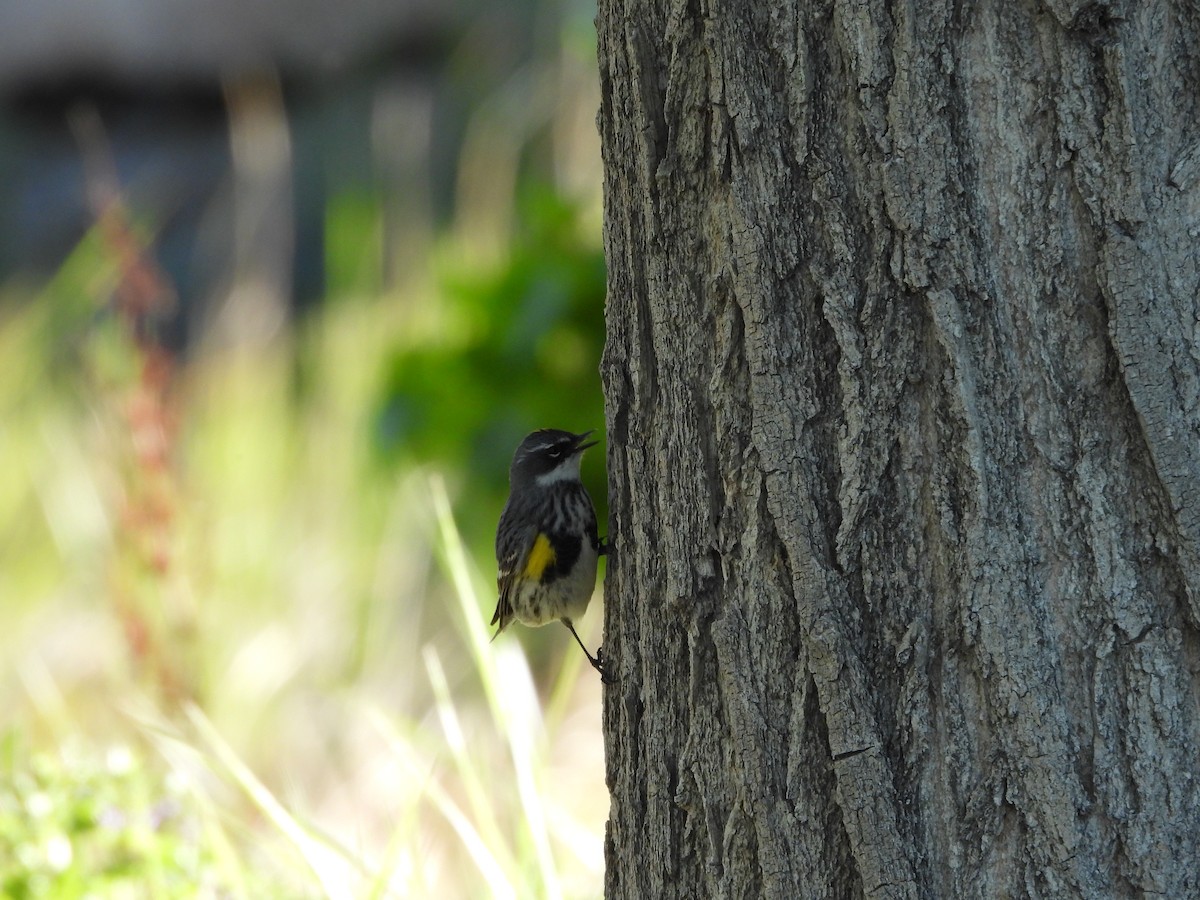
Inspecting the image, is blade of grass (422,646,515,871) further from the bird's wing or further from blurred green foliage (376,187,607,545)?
blurred green foliage (376,187,607,545)

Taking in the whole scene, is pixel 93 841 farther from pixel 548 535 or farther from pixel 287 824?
pixel 548 535

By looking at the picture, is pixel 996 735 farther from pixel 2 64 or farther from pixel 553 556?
pixel 2 64

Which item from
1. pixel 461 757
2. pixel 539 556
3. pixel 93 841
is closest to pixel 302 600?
pixel 93 841

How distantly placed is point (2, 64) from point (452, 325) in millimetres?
9960

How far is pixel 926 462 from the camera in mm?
1885

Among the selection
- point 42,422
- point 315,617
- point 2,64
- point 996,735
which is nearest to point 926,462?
point 996,735

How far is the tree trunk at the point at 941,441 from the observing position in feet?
5.84

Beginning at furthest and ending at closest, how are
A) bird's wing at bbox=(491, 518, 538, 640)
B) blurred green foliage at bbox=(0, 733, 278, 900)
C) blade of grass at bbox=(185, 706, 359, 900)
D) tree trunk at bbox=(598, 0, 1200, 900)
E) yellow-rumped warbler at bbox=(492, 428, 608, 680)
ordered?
→ 1. bird's wing at bbox=(491, 518, 538, 640)
2. yellow-rumped warbler at bbox=(492, 428, 608, 680)
3. blurred green foliage at bbox=(0, 733, 278, 900)
4. blade of grass at bbox=(185, 706, 359, 900)
5. tree trunk at bbox=(598, 0, 1200, 900)

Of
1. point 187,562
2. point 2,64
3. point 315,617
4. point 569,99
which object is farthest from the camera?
point 2,64

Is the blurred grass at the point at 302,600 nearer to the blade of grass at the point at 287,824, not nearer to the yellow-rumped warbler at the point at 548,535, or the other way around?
the blade of grass at the point at 287,824

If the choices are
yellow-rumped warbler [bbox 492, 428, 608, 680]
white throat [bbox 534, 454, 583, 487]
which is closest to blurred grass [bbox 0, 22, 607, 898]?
yellow-rumped warbler [bbox 492, 428, 608, 680]

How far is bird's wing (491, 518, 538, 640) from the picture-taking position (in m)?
3.77

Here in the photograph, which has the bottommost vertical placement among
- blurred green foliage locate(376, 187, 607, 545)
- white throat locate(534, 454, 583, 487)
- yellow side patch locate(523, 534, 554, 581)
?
yellow side patch locate(523, 534, 554, 581)

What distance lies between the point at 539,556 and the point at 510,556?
154 millimetres
